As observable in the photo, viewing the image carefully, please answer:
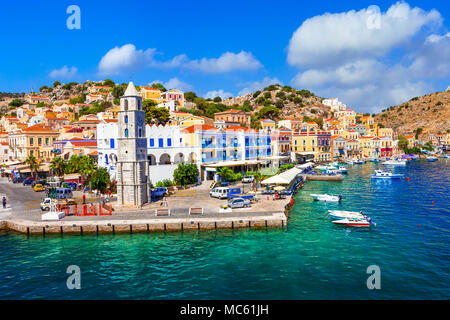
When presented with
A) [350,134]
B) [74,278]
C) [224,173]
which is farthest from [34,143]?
[350,134]

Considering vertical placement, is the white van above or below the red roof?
below

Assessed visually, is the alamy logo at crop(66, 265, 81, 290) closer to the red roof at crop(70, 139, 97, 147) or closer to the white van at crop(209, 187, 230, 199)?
the white van at crop(209, 187, 230, 199)

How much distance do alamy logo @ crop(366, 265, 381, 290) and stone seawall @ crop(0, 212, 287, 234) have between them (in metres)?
10.2

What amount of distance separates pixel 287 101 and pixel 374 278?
513ft

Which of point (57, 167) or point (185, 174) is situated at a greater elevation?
point (57, 167)

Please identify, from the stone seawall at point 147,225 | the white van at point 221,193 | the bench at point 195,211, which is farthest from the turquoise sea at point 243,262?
the white van at point 221,193

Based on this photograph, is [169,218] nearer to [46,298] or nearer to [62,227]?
[62,227]

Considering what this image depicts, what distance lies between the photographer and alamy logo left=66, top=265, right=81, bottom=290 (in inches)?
800

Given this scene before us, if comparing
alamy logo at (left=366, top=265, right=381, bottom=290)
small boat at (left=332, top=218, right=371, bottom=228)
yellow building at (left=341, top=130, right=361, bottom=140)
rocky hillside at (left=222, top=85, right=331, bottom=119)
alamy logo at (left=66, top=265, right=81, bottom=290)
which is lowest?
alamy logo at (left=366, top=265, right=381, bottom=290)

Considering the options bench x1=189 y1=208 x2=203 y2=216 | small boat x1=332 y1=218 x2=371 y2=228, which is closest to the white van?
bench x1=189 y1=208 x2=203 y2=216

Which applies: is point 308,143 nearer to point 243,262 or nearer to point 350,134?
point 350,134

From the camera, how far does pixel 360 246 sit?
26.5 m

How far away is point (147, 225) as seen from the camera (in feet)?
98.7

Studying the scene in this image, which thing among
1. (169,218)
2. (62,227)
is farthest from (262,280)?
(62,227)
